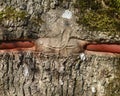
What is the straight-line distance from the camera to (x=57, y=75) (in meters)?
1.47

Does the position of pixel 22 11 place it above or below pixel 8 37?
above

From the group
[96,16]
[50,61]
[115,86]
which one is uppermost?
[96,16]

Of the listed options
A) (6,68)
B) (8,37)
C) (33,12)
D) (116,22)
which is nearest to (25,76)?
(6,68)

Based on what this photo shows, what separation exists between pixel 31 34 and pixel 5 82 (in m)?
0.27

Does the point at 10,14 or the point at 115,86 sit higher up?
the point at 10,14

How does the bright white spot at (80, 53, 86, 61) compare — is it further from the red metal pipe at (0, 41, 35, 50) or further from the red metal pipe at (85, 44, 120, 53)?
the red metal pipe at (0, 41, 35, 50)

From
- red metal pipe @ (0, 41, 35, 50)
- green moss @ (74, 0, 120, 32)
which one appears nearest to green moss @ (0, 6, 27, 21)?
red metal pipe @ (0, 41, 35, 50)

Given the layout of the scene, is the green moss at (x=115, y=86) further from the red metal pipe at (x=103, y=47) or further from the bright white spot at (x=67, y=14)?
the bright white spot at (x=67, y=14)

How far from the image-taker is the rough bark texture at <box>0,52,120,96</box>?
1.45 meters

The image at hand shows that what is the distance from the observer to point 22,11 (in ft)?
4.69

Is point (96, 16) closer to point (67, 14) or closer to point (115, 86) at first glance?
point (67, 14)

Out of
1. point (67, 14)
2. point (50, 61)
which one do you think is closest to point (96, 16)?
point (67, 14)

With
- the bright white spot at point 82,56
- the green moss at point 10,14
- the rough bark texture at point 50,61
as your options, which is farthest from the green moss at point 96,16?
the green moss at point 10,14

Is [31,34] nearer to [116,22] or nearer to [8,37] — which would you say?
[8,37]
